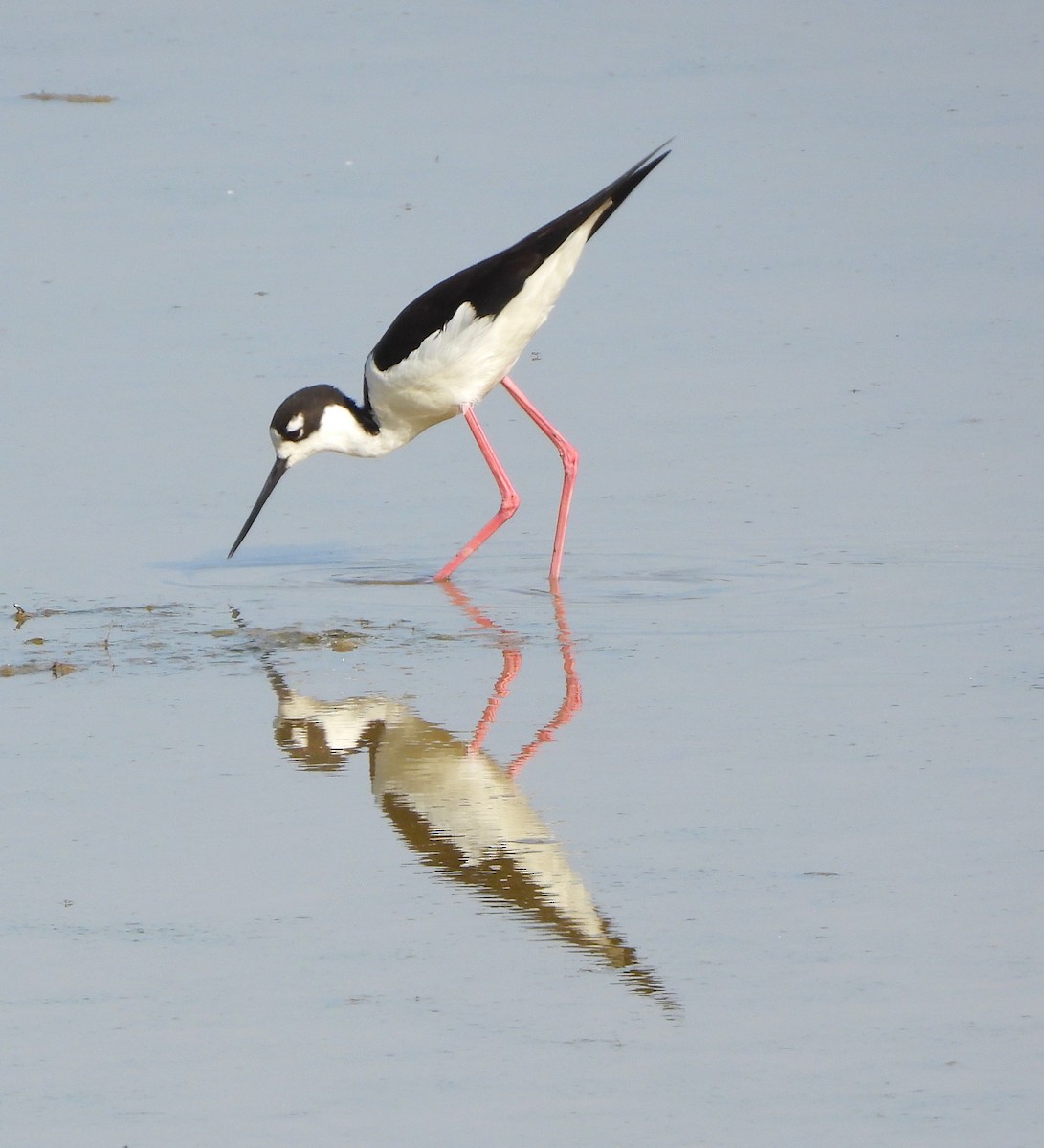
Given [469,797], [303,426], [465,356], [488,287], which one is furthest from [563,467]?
[469,797]

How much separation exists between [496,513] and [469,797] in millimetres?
3239

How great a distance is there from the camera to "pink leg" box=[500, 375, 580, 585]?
7.61 meters


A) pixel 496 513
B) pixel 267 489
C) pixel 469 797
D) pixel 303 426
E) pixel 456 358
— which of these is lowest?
pixel 496 513

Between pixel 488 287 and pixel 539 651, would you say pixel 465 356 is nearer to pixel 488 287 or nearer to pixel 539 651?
pixel 488 287

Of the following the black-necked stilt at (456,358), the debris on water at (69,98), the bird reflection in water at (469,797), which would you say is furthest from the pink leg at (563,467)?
the debris on water at (69,98)

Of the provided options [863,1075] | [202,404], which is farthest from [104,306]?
[863,1075]

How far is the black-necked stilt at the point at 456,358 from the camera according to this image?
797cm

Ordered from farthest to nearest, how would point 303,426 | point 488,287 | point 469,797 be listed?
1. point 303,426
2. point 488,287
3. point 469,797

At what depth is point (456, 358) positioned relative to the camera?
8.05 metres

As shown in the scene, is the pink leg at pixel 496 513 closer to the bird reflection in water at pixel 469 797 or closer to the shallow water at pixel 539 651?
the shallow water at pixel 539 651

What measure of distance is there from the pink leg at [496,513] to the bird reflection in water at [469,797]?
955 mm

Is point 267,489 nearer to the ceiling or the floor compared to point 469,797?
nearer to the floor

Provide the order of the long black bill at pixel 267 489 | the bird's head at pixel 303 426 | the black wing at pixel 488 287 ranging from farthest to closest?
the bird's head at pixel 303 426 → the black wing at pixel 488 287 → the long black bill at pixel 267 489

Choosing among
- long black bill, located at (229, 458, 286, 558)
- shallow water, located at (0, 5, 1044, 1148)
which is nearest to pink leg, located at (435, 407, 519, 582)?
shallow water, located at (0, 5, 1044, 1148)
